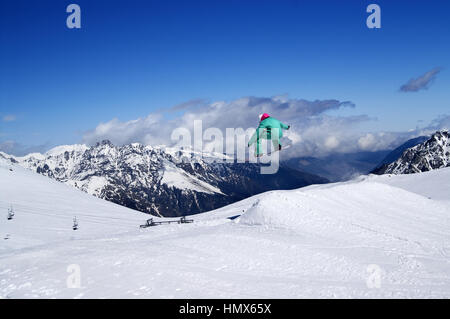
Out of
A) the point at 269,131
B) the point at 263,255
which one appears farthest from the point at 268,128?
the point at 263,255

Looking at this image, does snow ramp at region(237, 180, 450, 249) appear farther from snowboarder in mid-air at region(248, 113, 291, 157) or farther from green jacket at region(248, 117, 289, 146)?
green jacket at region(248, 117, 289, 146)

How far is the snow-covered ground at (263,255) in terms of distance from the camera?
1563cm

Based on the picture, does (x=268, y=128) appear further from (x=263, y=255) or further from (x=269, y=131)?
(x=263, y=255)

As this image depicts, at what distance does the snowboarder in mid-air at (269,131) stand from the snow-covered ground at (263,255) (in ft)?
21.7

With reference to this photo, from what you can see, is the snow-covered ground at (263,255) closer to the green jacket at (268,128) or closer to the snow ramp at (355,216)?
the snow ramp at (355,216)

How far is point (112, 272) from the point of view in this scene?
56.0 ft

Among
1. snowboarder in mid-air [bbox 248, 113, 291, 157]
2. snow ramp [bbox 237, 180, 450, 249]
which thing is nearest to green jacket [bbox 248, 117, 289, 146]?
snowboarder in mid-air [bbox 248, 113, 291, 157]

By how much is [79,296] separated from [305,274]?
40.8 ft

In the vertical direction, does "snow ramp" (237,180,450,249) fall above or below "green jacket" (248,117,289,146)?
below

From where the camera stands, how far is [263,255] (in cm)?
2156

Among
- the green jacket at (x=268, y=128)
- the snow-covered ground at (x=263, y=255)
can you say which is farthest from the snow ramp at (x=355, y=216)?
the green jacket at (x=268, y=128)

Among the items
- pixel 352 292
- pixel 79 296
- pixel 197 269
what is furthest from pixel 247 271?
pixel 79 296

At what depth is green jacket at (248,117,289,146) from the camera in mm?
28703
